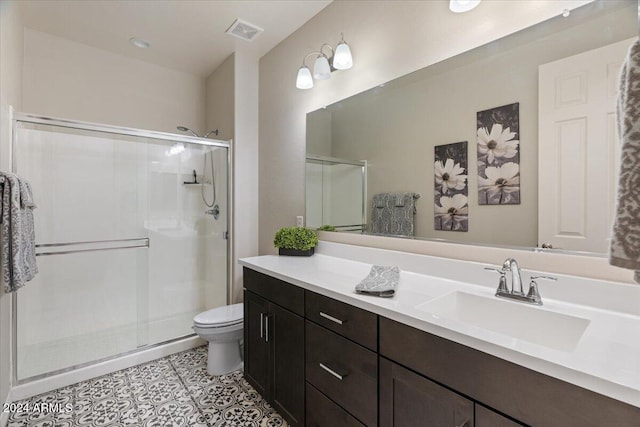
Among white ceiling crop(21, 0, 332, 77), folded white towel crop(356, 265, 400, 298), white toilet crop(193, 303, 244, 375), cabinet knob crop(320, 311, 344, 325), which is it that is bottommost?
white toilet crop(193, 303, 244, 375)

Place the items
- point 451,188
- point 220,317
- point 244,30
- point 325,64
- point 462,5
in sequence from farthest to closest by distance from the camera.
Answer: point 244,30
point 220,317
point 325,64
point 451,188
point 462,5

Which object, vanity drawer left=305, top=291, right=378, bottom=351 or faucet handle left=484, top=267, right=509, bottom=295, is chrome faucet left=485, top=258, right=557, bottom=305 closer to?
faucet handle left=484, top=267, right=509, bottom=295

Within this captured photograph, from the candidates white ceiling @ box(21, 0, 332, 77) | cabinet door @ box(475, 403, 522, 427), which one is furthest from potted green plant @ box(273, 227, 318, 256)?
white ceiling @ box(21, 0, 332, 77)

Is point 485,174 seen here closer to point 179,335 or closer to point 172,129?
point 179,335

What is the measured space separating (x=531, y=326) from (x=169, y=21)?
2937mm

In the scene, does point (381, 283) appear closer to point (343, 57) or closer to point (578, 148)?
point (578, 148)

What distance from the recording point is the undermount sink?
3.29 feet

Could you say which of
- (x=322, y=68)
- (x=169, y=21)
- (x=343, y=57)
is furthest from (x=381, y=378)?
(x=169, y=21)

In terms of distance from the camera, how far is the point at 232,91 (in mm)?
2820

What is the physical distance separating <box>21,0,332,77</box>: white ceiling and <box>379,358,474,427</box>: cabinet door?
2279 millimetres

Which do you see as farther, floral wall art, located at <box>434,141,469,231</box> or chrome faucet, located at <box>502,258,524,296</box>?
floral wall art, located at <box>434,141,469,231</box>

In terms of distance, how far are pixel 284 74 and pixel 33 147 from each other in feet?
6.33

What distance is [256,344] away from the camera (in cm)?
194

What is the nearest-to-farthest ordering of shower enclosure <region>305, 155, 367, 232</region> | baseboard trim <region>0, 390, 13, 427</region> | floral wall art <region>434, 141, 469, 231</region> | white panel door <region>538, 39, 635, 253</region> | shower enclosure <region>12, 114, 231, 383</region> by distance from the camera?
white panel door <region>538, 39, 635, 253</region>, floral wall art <region>434, 141, 469, 231</region>, baseboard trim <region>0, 390, 13, 427</region>, shower enclosure <region>305, 155, 367, 232</region>, shower enclosure <region>12, 114, 231, 383</region>
